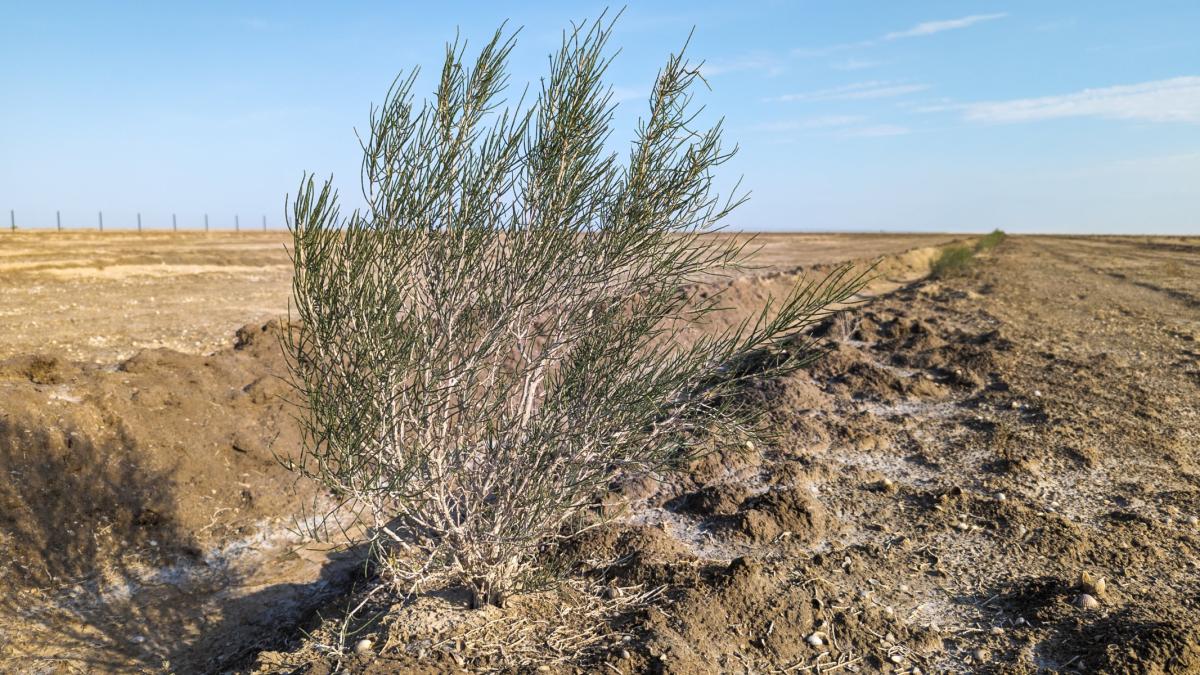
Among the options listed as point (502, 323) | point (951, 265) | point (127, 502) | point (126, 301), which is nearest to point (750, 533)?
point (502, 323)

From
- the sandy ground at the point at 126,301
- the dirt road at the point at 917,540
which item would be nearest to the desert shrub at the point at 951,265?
the sandy ground at the point at 126,301

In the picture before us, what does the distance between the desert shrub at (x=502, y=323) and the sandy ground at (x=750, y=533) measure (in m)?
0.57

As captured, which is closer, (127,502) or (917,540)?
(917,540)

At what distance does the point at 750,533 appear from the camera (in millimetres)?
A: 5207

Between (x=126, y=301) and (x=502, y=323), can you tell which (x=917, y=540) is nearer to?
(x=502, y=323)

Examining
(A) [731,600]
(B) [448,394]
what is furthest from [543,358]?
(A) [731,600]

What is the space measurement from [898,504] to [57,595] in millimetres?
5977

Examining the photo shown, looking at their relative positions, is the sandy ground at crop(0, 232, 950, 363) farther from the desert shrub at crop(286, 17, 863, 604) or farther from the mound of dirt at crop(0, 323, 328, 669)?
the mound of dirt at crop(0, 323, 328, 669)

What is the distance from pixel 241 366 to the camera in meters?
9.04

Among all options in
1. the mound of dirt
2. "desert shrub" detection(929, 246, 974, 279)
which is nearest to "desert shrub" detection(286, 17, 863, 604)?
the mound of dirt

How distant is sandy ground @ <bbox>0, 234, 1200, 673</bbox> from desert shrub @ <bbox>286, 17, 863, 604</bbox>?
570 mm

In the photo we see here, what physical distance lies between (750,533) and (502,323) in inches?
101

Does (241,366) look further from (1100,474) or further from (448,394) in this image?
(1100,474)

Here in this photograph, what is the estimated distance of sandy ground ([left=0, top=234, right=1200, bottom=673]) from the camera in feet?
12.5
